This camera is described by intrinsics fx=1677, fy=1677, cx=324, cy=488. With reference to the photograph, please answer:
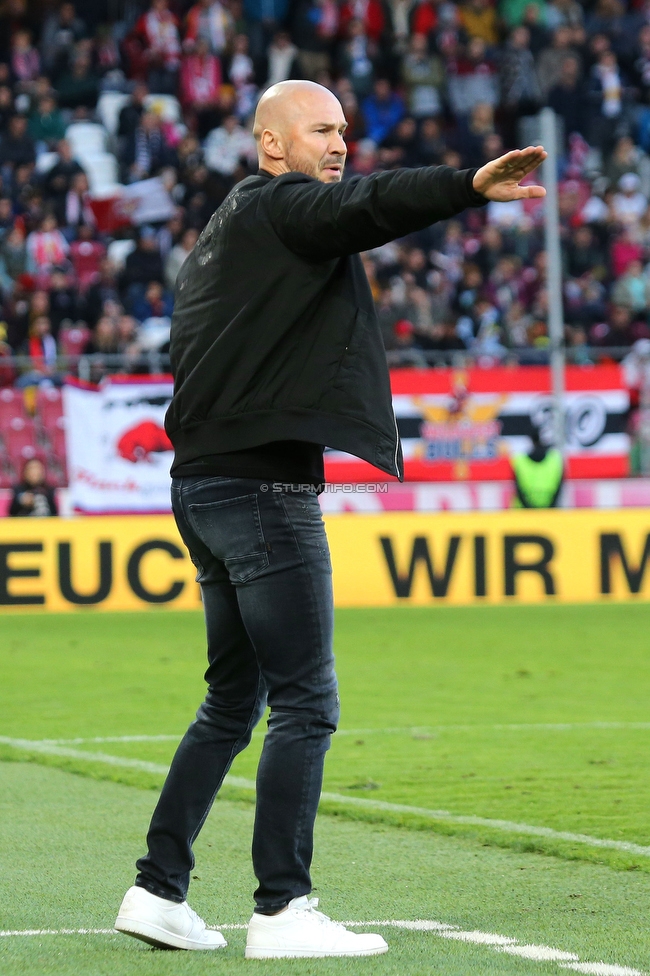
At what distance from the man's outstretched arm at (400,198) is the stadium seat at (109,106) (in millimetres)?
20527

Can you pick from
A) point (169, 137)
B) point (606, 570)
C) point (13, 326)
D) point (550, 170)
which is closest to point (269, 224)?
point (606, 570)

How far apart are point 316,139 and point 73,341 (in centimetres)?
1530

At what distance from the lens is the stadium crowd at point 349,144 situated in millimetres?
20156

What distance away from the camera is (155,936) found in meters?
4.07

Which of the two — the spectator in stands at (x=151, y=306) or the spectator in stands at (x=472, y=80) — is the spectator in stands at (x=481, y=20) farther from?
the spectator in stands at (x=151, y=306)

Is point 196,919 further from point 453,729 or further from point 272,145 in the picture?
point 453,729

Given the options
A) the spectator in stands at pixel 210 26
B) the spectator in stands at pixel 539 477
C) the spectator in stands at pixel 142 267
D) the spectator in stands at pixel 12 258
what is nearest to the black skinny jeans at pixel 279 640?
the spectator in stands at pixel 539 477

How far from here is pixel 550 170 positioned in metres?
17.0

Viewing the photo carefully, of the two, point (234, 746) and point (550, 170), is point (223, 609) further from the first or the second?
point (550, 170)

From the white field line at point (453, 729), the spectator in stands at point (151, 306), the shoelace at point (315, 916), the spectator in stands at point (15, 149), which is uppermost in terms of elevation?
the spectator in stands at point (15, 149)

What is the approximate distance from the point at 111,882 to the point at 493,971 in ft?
4.98

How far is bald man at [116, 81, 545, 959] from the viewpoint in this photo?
3908mm

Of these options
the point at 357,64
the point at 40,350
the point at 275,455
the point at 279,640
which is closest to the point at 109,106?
the point at 357,64

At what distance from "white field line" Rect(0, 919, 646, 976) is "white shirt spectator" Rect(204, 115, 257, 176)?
63.0ft
